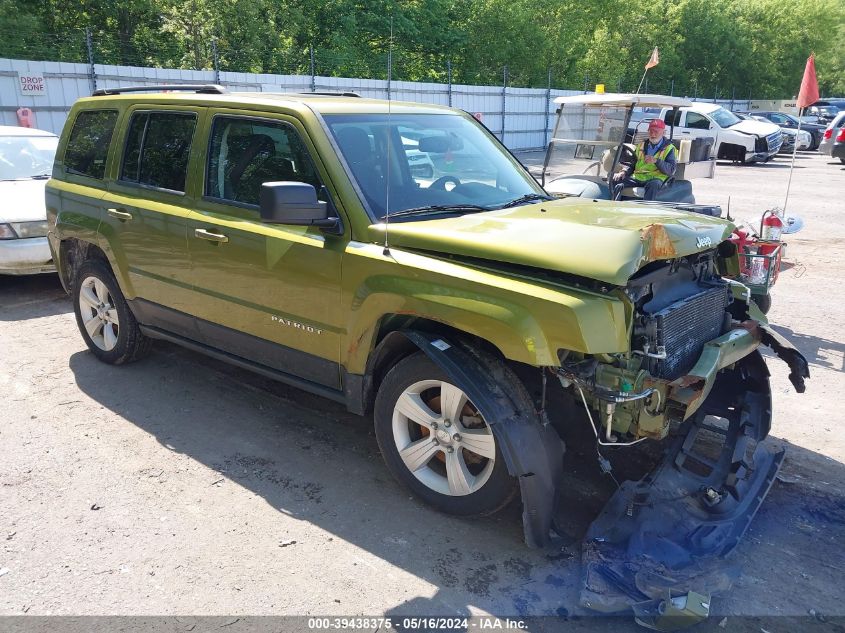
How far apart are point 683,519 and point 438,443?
1235 mm

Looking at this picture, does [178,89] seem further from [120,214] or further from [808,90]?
[808,90]

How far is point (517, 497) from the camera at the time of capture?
3.76 meters

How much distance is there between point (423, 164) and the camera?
418 cm

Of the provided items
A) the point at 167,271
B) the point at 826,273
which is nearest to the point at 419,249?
the point at 167,271

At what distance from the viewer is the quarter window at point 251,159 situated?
3975 mm

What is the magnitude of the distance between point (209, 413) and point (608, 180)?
5.14m

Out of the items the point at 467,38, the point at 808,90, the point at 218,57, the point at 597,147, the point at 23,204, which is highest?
the point at 467,38

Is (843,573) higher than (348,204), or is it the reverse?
(348,204)

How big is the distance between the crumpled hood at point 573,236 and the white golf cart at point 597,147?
3.77 meters

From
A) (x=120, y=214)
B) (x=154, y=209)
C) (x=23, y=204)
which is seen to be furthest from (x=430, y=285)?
(x=23, y=204)

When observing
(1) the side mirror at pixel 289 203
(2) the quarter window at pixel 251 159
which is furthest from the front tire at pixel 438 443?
(2) the quarter window at pixel 251 159

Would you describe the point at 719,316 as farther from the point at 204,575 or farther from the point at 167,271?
the point at 167,271

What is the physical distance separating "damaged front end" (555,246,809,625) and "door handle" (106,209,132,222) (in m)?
3.35

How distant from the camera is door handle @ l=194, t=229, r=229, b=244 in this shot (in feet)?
13.9
